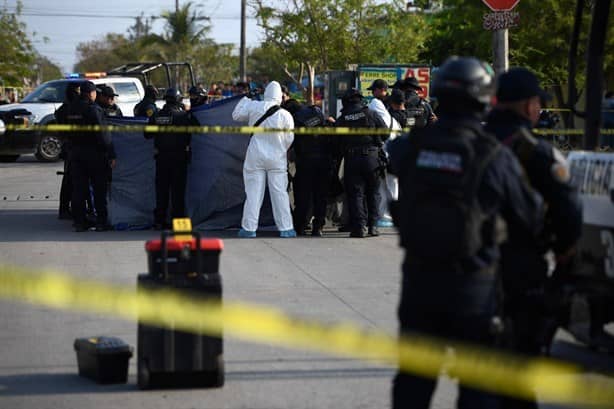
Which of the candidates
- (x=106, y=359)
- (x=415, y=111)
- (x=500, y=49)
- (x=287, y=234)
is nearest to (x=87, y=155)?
(x=287, y=234)

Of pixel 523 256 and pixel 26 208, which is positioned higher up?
pixel 523 256

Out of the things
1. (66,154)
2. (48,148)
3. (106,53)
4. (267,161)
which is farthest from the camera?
(106,53)

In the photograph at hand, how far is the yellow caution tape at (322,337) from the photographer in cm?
447

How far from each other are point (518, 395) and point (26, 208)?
41.6 feet

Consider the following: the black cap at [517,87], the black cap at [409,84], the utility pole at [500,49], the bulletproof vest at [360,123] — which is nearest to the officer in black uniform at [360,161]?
the bulletproof vest at [360,123]

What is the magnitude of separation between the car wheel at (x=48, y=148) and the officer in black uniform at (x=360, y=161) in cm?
1389

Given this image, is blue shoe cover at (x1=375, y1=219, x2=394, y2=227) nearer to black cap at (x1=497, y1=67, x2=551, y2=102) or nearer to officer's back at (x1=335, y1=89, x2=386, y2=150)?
officer's back at (x1=335, y1=89, x2=386, y2=150)

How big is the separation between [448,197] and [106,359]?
300 centimetres

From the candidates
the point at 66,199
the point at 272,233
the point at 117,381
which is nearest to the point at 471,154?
the point at 117,381

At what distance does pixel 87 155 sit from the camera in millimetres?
13375

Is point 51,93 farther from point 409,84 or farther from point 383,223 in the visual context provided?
point 383,223

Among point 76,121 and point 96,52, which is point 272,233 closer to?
point 76,121

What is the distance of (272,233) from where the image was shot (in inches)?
536

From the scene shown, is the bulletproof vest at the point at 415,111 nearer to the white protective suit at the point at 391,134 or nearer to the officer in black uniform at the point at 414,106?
the officer in black uniform at the point at 414,106
